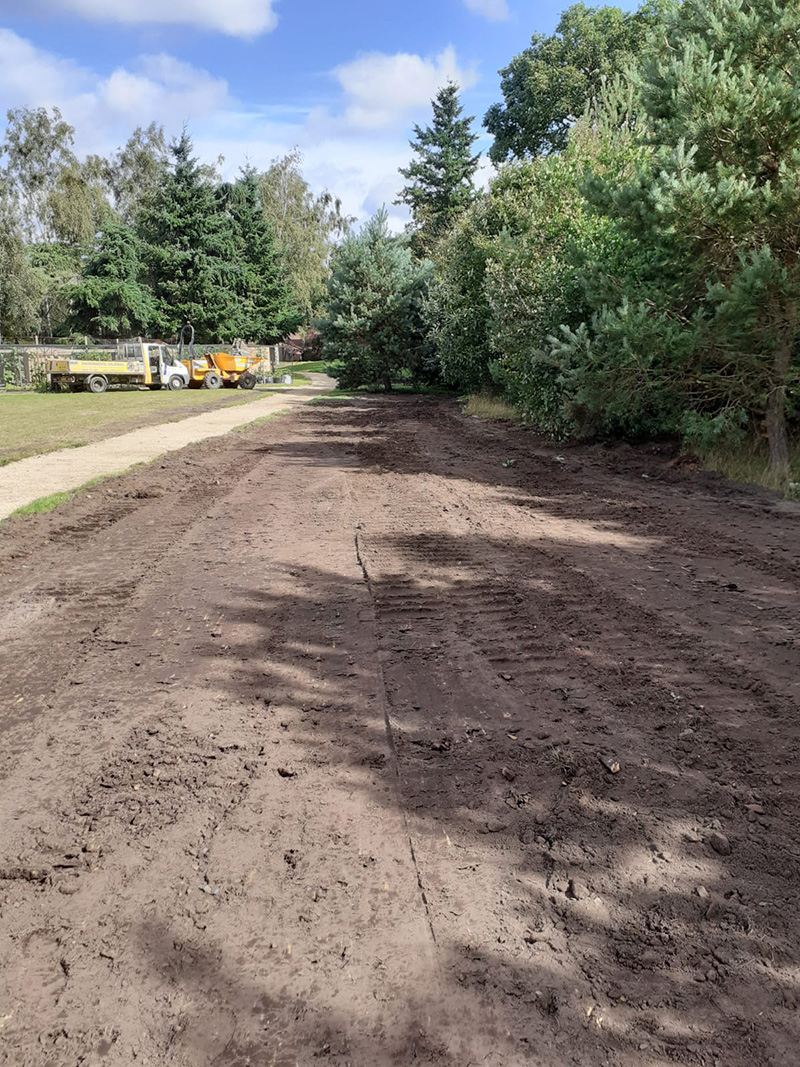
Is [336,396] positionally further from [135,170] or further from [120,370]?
[135,170]

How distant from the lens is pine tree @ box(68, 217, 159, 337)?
148ft

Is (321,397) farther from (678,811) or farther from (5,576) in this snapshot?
(678,811)

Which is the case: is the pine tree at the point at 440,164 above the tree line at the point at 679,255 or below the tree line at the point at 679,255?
above

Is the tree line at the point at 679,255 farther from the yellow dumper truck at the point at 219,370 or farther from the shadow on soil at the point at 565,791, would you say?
the yellow dumper truck at the point at 219,370

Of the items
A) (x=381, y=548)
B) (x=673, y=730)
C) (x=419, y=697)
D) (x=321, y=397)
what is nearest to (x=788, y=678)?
(x=673, y=730)

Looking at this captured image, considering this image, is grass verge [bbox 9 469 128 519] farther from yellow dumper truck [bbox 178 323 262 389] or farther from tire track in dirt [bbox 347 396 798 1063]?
yellow dumper truck [bbox 178 323 262 389]

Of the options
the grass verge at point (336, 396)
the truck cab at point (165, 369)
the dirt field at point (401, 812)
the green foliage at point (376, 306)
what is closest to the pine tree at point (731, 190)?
the dirt field at point (401, 812)

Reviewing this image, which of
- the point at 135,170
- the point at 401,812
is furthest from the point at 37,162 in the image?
the point at 401,812

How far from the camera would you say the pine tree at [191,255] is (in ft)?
144

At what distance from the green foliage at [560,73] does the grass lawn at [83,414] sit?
2862 centimetres

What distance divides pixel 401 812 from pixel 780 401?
9.43 metres

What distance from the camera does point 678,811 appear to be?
2799 mm

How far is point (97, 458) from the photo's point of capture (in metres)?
12.3

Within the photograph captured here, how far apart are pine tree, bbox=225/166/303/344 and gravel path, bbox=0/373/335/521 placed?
29989 millimetres
